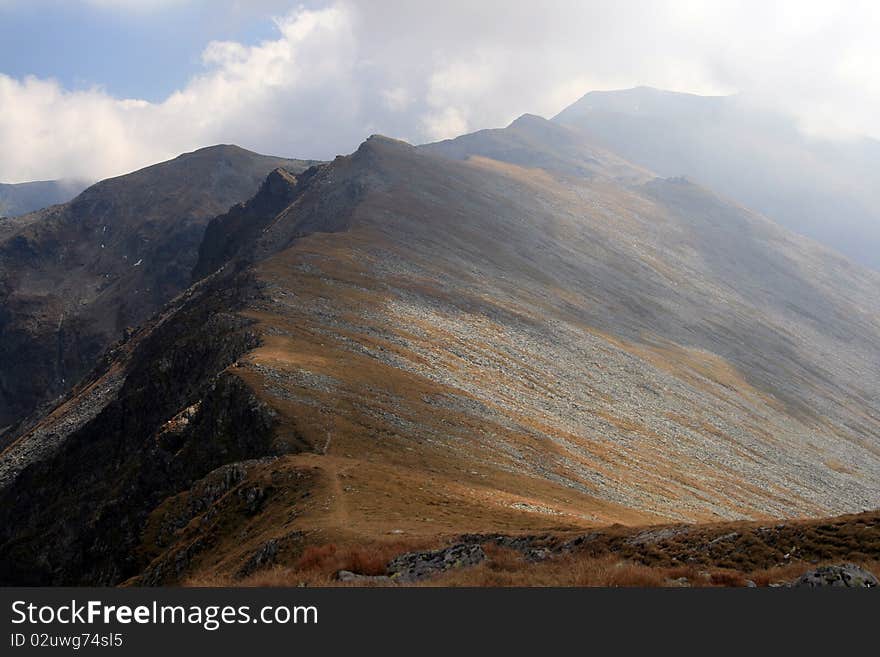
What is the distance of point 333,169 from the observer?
541 feet

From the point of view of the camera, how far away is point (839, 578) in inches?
526

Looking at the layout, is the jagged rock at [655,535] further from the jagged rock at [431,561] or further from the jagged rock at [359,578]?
the jagged rock at [359,578]

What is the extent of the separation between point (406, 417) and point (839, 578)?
37.4m

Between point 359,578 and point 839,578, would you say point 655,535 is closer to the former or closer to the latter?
point 839,578

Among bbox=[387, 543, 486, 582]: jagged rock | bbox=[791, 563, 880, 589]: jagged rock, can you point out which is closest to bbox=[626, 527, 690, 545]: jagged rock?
bbox=[387, 543, 486, 582]: jagged rock

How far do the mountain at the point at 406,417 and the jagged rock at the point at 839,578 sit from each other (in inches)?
492

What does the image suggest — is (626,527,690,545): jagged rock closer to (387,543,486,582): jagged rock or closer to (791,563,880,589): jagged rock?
(387,543,486,582): jagged rock

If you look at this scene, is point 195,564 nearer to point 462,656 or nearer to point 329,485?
point 329,485

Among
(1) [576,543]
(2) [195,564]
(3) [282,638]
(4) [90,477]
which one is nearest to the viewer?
(3) [282,638]

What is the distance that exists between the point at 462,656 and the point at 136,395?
67268mm

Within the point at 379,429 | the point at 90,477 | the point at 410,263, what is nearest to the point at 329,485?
the point at 379,429

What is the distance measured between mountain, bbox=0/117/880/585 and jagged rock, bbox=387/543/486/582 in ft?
9.89

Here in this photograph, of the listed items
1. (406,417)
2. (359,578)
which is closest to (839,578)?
(359,578)

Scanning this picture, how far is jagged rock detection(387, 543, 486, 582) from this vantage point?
57.6 ft
